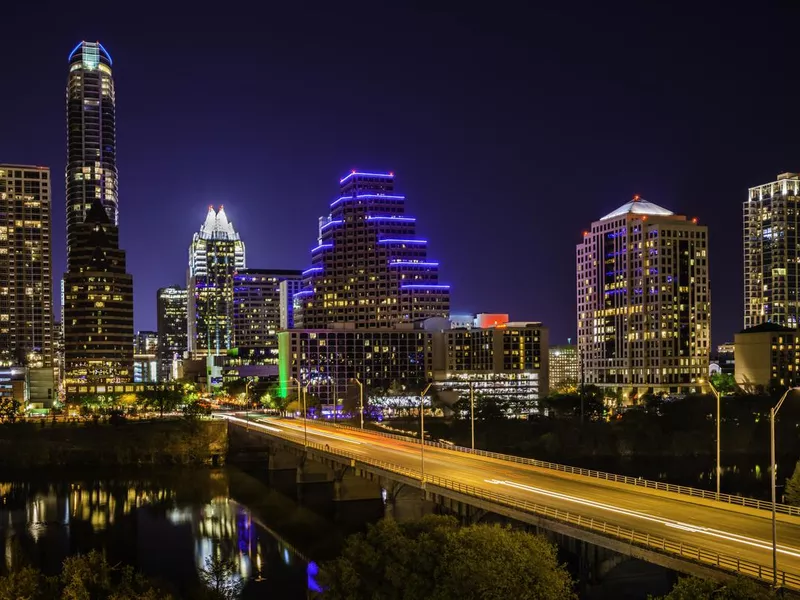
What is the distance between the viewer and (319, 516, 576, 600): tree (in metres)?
41.0

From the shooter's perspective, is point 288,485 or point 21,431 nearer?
point 288,485

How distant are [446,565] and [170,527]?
5419cm

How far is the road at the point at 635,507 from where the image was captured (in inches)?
1684

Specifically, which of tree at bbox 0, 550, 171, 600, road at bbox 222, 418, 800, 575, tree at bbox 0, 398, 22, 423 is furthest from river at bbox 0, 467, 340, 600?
tree at bbox 0, 398, 22, 423

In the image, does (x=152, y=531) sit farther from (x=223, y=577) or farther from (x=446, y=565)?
(x=446, y=565)

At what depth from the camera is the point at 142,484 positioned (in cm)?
11975

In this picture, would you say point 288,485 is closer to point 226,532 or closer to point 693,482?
point 226,532

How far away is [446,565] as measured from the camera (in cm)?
4350

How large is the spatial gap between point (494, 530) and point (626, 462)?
327ft

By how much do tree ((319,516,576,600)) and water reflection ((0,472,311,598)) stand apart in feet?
59.8

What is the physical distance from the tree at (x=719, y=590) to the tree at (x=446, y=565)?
7.67m

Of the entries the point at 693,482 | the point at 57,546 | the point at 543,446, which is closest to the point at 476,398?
the point at 543,446

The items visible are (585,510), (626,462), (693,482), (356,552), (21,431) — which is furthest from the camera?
(21,431)

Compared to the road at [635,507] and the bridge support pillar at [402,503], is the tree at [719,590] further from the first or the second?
the bridge support pillar at [402,503]
